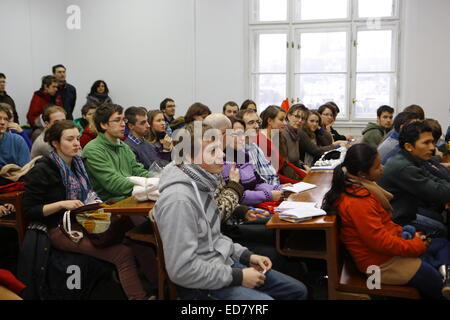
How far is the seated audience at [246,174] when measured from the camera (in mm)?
2973

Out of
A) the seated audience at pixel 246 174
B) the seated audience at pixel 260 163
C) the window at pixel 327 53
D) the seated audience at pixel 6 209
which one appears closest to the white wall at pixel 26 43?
the window at pixel 327 53

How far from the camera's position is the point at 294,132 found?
445 centimetres

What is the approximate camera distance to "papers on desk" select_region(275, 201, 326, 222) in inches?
82.7

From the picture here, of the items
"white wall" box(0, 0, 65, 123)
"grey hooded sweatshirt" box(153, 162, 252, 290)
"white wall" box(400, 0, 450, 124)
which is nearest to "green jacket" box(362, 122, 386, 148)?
"white wall" box(400, 0, 450, 124)

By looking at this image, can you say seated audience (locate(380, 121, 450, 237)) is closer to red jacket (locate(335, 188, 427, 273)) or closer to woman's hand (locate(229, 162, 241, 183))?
red jacket (locate(335, 188, 427, 273))

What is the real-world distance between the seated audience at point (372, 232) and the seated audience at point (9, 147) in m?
2.46

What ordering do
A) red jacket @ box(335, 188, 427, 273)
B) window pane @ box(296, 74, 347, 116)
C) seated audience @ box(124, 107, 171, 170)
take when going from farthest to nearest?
window pane @ box(296, 74, 347, 116), seated audience @ box(124, 107, 171, 170), red jacket @ box(335, 188, 427, 273)

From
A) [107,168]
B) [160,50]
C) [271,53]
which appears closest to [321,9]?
[271,53]

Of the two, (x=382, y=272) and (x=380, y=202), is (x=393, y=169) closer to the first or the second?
(x=380, y=202)

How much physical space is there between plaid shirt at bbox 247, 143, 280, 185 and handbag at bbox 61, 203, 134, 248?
1251mm

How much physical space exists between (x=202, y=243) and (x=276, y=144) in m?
2.10

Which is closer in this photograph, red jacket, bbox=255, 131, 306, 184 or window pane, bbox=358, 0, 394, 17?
red jacket, bbox=255, 131, 306, 184

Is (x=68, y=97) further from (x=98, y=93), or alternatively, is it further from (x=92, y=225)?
(x=92, y=225)

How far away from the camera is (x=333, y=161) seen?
161 inches
